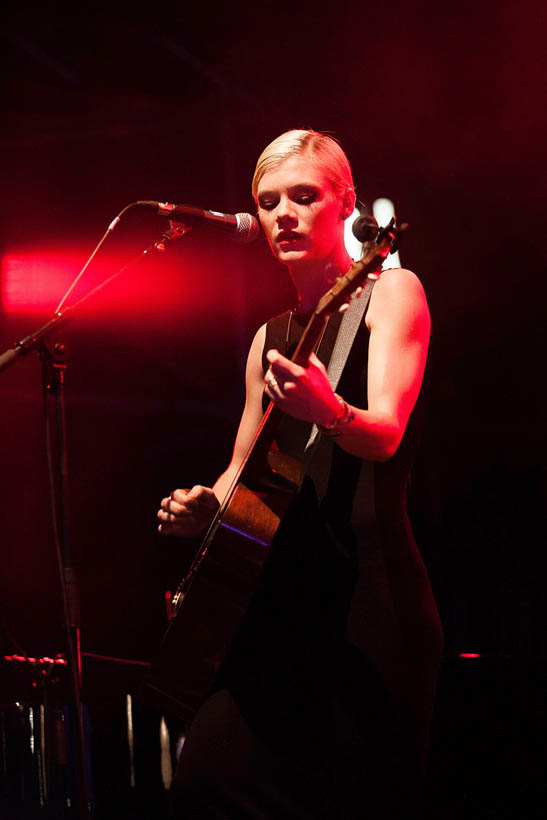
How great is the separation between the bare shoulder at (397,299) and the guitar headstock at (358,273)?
6.9 inches

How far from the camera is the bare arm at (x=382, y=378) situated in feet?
4.90

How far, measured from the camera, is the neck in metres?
2.16

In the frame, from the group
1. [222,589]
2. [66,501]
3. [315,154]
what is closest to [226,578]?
[222,589]

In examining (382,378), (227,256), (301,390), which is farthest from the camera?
(227,256)

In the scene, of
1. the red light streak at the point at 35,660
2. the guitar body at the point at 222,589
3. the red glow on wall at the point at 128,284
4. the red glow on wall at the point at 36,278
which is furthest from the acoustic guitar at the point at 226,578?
the red glow on wall at the point at 36,278

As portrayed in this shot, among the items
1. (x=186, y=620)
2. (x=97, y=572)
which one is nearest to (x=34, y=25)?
(x=97, y=572)

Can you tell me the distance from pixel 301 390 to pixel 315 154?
96 centimetres

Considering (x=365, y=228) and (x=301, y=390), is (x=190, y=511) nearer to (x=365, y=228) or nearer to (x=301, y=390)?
(x=301, y=390)

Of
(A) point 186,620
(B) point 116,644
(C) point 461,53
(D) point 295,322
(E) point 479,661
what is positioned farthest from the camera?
(B) point 116,644

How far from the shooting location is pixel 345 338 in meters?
1.94

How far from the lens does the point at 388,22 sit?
161 inches

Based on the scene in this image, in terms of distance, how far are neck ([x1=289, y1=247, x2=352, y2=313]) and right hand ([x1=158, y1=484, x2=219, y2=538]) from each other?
24.3 inches

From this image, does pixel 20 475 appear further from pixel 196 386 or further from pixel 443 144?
pixel 443 144

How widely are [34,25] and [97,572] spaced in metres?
3.15
